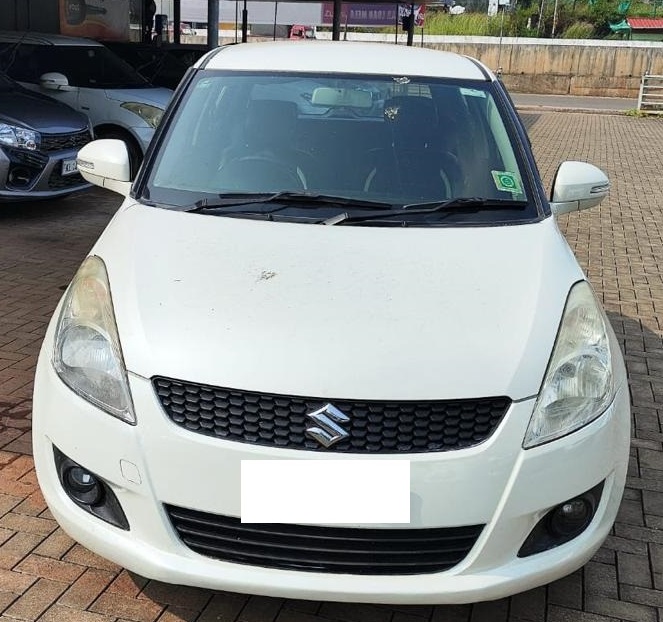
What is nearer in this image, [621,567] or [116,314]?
[116,314]

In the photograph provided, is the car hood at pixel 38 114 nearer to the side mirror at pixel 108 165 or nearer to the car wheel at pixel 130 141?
the car wheel at pixel 130 141

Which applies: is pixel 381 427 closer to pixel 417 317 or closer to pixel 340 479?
pixel 340 479

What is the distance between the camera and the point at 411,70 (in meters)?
3.56

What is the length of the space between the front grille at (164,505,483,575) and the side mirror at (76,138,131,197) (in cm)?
175

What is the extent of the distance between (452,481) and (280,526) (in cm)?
46

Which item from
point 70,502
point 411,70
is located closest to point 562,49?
point 411,70

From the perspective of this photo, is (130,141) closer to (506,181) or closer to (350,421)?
(506,181)

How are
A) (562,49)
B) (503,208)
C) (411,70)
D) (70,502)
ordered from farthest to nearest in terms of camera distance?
(562,49)
(411,70)
(503,208)
(70,502)

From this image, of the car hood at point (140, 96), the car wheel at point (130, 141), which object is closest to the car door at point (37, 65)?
the car hood at point (140, 96)

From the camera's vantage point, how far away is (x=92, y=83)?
30.3ft

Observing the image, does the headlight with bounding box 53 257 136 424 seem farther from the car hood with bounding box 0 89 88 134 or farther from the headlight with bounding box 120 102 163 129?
the headlight with bounding box 120 102 163 129

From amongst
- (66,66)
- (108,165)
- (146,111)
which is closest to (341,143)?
(108,165)

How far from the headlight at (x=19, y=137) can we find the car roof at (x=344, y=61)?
3.78m

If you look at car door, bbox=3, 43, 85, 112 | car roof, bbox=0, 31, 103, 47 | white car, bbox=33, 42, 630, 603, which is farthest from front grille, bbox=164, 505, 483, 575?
car roof, bbox=0, 31, 103, 47
